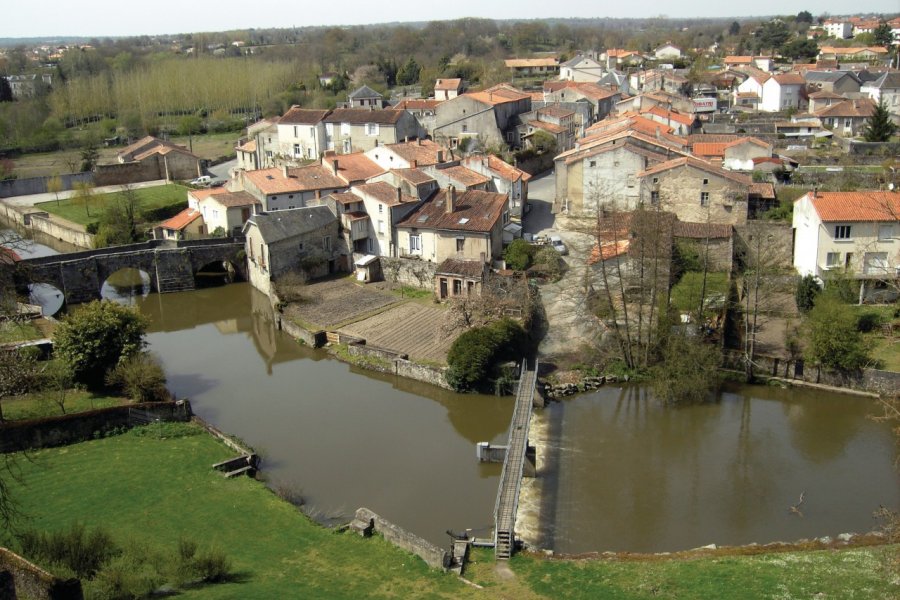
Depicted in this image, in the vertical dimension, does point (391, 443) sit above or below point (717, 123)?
below

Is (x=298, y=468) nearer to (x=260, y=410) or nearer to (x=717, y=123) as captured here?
(x=260, y=410)

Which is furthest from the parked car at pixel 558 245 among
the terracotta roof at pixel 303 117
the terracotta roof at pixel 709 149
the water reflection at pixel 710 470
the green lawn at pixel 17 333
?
the terracotta roof at pixel 303 117

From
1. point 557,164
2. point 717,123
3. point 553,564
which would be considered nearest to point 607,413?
point 553,564

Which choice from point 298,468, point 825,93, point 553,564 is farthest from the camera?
point 825,93

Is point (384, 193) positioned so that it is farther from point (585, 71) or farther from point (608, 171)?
point (585, 71)

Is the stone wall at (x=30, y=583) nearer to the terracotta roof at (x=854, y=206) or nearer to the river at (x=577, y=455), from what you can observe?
the river at (x=577, y=455)

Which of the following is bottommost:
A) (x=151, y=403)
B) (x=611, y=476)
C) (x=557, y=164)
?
(x=611, y=476)
